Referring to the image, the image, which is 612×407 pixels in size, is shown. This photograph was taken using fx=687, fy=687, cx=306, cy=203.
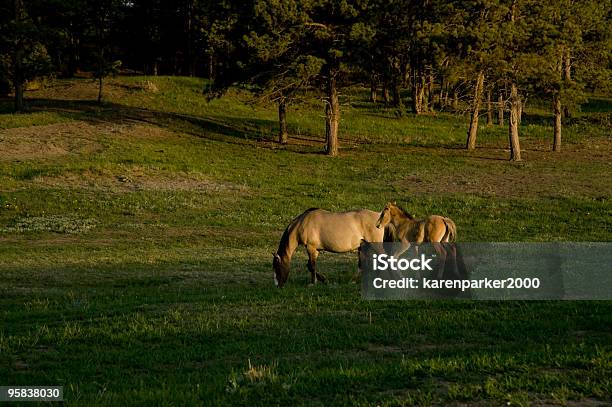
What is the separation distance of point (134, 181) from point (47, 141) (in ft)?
41.2

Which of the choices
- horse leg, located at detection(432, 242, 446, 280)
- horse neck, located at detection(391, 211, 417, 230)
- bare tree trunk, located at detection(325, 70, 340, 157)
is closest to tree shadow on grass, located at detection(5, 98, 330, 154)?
bare tree trunk, located at detection(325, 70, 340, 157)

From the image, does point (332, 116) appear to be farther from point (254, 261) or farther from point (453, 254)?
point (453, 254)

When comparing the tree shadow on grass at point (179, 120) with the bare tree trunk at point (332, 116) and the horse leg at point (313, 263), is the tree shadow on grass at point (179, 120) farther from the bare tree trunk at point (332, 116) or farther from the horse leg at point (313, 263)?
the horse leg at point (313, 263)

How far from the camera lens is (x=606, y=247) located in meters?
23.3

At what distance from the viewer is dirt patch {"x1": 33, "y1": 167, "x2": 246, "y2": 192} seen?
3850 cm

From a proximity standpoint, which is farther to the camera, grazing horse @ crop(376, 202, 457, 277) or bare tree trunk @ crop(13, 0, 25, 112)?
bare tree trunk @ crop(13, 0, 25, 112)

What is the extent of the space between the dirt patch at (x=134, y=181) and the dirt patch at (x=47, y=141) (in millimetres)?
6102

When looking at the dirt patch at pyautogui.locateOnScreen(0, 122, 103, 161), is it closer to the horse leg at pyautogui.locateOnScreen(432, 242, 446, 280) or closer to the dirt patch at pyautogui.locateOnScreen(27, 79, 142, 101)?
the dirt patch at pyautogui.locateOnScreen(27, 79, 142, 101)

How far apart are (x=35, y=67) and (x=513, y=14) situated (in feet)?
128

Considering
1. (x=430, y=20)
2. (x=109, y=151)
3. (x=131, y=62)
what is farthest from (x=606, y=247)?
(x=131, y=62)

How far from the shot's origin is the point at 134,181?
40.3 meters

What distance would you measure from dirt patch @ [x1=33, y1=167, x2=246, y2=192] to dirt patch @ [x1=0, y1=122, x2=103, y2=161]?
6.10 meters

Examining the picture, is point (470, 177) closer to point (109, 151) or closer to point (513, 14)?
point (513, 14)

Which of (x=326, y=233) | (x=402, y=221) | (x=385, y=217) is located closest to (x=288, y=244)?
(x=326, y=233)
